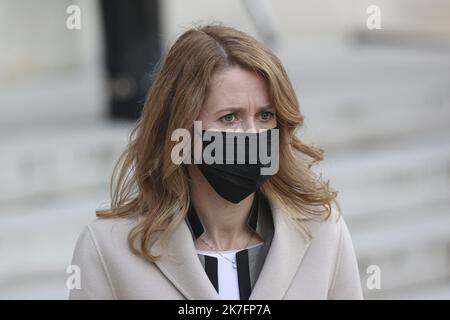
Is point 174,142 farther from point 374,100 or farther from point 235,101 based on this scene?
point 374,100

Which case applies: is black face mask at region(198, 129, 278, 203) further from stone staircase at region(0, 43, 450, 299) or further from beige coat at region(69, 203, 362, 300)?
stone staircase at region(0, 43, 450, 299)

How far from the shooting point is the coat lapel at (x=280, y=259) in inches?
102

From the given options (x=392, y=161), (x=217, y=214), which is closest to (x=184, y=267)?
(x=217, y=214)

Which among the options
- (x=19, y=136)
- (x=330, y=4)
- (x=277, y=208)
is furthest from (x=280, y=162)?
(x=330, y=4)

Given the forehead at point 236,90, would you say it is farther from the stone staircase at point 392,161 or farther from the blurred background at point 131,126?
the stone staircase at point 392,161

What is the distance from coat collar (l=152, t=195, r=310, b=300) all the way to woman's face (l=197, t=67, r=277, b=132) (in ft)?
0.85

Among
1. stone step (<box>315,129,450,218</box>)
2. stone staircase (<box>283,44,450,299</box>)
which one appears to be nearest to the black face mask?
stone staircase (<box>283,44,450,299</box>)

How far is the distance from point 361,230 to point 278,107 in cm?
408

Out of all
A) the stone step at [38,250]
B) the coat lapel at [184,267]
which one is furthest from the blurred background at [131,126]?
the coat lapel at [184,267]

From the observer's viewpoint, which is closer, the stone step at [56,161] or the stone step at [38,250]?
the stone step at [38,250]

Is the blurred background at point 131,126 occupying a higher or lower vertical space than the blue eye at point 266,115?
lower

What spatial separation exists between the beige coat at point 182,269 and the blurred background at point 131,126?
8.68ft

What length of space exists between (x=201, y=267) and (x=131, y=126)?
4.25 meters

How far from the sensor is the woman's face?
2510mm
